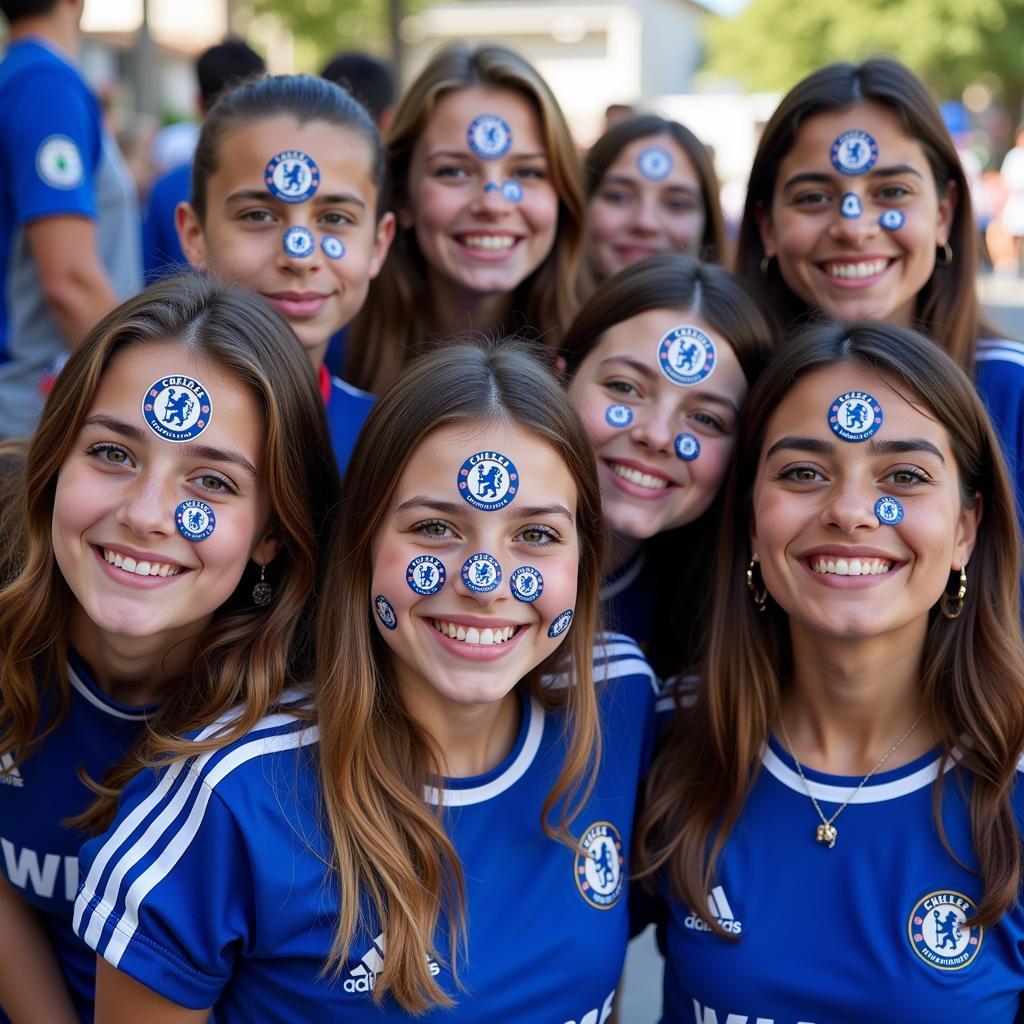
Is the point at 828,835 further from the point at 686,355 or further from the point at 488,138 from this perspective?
the point at 488,138

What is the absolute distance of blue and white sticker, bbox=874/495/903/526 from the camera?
2.51 meters

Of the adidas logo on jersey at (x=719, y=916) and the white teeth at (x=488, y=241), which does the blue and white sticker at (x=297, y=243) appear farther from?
the adidas logo on jersey at (x=719, y=916)

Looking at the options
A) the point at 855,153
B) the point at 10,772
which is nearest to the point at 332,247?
the point at 855,153

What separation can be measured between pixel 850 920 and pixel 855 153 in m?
1.88

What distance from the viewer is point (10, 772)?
2633 mm

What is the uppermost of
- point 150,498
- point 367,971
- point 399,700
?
point 150,498

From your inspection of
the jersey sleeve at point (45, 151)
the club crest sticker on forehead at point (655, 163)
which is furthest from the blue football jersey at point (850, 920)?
the jersey sleeve at point (45, 151)

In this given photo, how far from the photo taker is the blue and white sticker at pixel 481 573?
7.82 feet

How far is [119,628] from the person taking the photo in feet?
8.08

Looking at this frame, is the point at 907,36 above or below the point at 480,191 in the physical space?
above

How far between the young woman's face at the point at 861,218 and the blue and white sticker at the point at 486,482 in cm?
127

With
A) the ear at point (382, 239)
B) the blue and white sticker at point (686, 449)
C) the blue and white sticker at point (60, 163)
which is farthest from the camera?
the blue and white sticker at point (60, 163)

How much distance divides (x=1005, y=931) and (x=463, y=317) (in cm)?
235

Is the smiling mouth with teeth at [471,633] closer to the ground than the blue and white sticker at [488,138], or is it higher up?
closer to the ground
